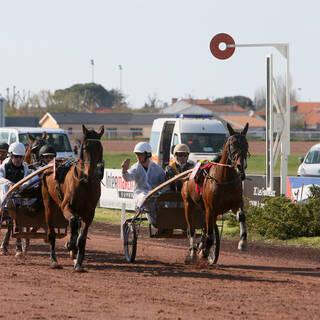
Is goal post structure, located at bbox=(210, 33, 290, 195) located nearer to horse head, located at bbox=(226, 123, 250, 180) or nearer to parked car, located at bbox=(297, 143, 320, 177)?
horse head, located at bbox=(226, 123, 250, 180)

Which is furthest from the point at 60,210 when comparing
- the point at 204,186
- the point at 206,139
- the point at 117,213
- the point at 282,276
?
the point at 206,139

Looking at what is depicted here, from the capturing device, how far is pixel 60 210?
1252 centimetres

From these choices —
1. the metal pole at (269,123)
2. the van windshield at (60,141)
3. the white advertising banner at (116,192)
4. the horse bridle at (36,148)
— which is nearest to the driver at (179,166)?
the horse bridle at (36,148)

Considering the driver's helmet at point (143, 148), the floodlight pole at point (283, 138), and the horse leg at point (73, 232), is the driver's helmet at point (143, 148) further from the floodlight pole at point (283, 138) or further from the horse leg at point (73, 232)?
the floodlight pole at point (283, 138)

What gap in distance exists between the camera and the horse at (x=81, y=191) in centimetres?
1095

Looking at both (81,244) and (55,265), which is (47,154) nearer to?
(55,265)

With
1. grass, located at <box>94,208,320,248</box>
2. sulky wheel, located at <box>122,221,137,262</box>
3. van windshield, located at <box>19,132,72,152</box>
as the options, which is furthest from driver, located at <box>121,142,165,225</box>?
van windshield, located at <box>19,132,72,152</box>

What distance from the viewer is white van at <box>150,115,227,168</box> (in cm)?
2616

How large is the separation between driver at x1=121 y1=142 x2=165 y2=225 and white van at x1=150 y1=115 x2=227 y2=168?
12.8m

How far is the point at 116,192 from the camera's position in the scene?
2112 centimetres

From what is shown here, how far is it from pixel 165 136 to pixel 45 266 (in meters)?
15.3

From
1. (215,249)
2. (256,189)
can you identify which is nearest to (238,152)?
(215,249)

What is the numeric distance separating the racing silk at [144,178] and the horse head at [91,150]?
1.70 m

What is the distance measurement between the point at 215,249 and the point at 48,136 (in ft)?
52.7
